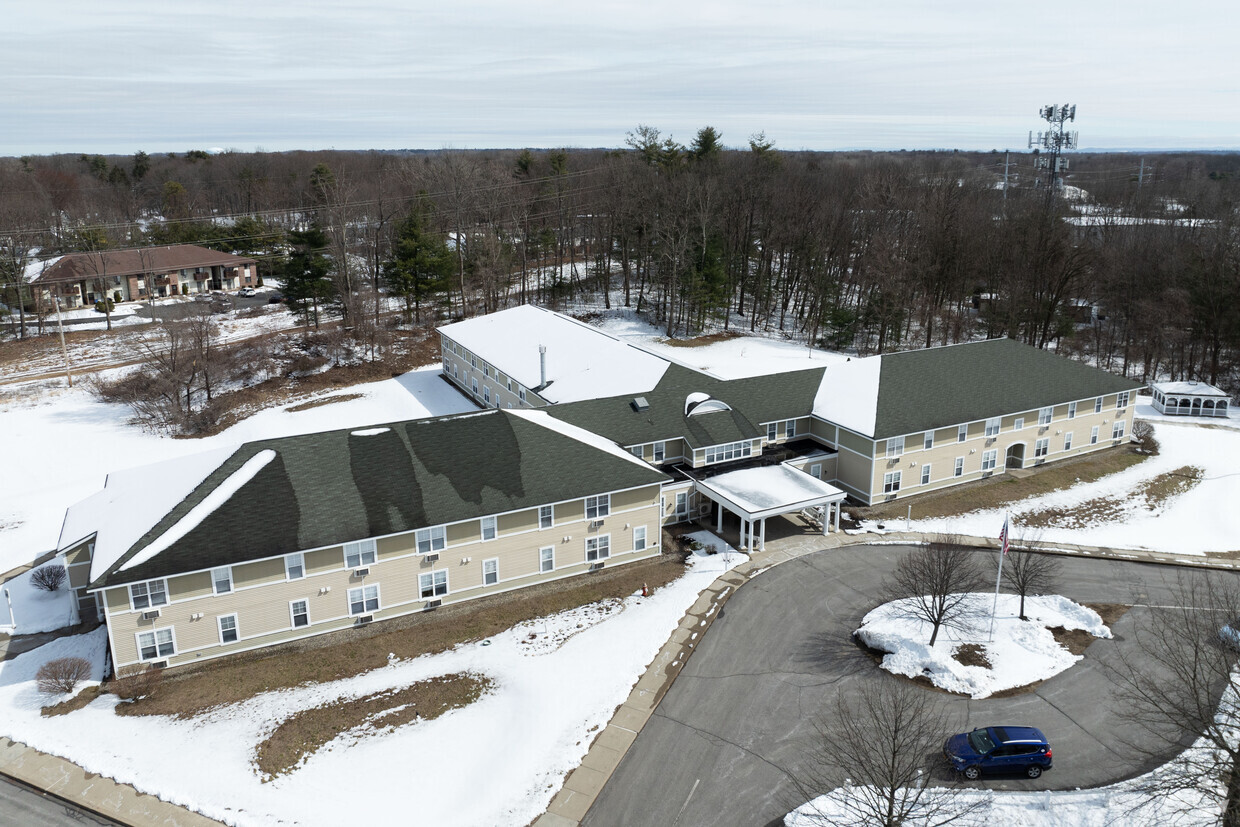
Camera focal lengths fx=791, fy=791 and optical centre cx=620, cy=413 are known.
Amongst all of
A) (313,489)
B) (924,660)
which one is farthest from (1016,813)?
(313,489)

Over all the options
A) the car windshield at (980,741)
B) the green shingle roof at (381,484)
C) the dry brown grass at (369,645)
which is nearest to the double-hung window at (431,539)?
the green shingle roof at (381,484)

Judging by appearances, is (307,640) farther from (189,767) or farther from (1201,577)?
(1201,577)

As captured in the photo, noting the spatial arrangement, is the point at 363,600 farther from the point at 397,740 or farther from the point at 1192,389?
the point at 1192,389

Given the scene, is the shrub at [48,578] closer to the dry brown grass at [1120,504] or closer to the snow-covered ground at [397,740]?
the snow-covered ground at [397,740]

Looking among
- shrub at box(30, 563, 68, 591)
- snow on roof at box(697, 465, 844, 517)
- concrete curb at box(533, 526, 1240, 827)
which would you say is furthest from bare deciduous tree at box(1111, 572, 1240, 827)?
shrub at box(30, 563, 68, 591)

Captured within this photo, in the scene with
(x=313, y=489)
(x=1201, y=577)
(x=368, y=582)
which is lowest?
(x=1201, y=577)

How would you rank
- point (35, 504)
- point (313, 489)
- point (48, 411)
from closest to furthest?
point (313, 489) < point (35, 504) < point (48, 411)

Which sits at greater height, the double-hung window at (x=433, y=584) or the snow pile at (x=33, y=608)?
the double-hung window at (x=433, y=584)
